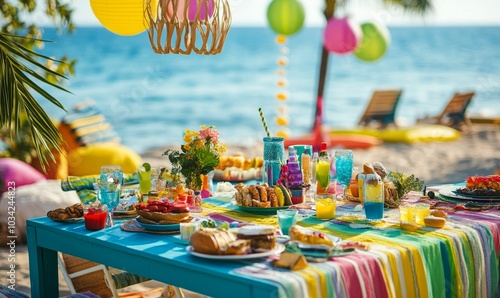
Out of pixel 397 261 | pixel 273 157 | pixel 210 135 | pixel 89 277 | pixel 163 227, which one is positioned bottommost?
pixel 89 277

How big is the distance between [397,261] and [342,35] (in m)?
7.52

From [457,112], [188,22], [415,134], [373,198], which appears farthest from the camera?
[457,112]

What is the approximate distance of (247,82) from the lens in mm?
35906

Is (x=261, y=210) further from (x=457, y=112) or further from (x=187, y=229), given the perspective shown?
(x=457, y=112)

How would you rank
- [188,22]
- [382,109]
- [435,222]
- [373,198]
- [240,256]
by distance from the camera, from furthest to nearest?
[382,109] → [188,22] → [373,198] → [435,222] → [240,256]

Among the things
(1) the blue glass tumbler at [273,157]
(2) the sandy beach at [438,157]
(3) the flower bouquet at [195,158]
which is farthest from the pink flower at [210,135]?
(2) the sandy beach at [438,157]

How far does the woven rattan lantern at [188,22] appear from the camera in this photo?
361cm

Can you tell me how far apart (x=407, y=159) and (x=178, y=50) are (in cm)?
721

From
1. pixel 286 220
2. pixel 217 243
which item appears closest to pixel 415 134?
pixel 286 220

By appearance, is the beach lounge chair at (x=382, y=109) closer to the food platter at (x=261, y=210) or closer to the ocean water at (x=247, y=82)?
the ocean water at (x=247, y=82)

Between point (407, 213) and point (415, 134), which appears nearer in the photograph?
point (407, 213)

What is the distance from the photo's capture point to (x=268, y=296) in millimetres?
2523

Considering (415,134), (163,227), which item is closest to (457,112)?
(415,134)

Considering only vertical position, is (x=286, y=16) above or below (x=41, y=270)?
above
